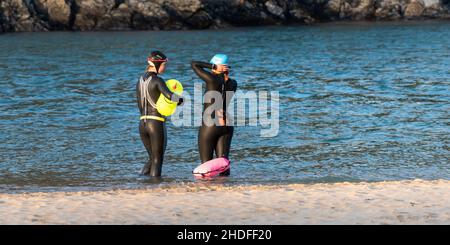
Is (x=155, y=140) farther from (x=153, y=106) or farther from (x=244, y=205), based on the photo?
(x=244, y=205)

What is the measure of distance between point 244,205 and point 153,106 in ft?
12.8

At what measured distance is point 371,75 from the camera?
125ft

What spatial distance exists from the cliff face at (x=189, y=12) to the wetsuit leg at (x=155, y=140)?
4646cm

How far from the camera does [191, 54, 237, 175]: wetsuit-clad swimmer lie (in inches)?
664

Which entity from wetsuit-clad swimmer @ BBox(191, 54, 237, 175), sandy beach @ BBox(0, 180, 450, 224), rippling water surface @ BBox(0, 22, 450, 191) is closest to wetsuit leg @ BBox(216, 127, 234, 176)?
wetsuit-clad swimmer @ BBox(191, 54, 237, 175)

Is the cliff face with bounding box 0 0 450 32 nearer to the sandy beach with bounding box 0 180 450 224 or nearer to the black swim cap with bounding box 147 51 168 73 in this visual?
the black swim cap with bounding box 147 51 168 73

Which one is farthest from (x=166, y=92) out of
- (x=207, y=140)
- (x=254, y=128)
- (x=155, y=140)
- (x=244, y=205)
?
(x=254, y=128)

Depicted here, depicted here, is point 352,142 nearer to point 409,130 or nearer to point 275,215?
point 409,130

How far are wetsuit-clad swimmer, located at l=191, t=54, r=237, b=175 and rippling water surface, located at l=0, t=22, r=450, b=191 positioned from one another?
0.61 meters

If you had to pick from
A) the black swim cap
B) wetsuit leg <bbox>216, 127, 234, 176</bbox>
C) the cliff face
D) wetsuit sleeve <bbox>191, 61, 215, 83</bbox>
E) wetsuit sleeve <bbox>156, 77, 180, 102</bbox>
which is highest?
the black swim cap

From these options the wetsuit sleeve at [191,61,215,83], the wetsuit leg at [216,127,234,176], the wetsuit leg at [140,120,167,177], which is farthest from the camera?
the wetsuit leg at [216,127,234,176]

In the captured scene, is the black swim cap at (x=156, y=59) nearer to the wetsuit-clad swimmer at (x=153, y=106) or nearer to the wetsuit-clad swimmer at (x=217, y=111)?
the wetsuit-clad swimmer at (x=153, y=106)
